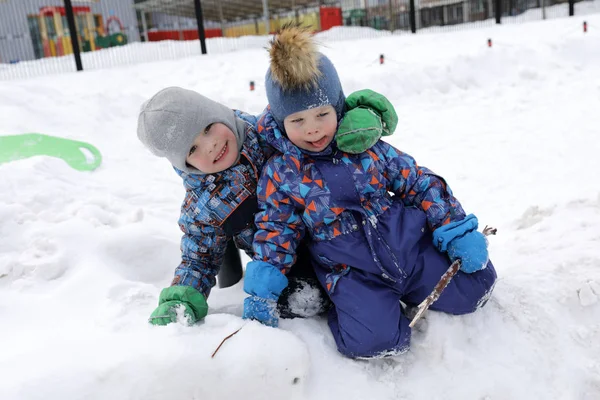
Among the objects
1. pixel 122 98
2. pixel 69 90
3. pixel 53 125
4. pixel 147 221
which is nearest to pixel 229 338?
pixel 147 221

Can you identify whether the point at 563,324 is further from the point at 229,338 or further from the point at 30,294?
the point at 30,294

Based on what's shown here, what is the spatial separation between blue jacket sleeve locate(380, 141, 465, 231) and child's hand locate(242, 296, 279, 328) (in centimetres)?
65

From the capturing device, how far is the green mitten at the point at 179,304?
1651 mm

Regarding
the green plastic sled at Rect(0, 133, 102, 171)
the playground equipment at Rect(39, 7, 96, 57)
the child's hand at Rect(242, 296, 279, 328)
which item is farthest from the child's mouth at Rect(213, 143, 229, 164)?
the playground equipment at Rect(39, 7, 96, 57)

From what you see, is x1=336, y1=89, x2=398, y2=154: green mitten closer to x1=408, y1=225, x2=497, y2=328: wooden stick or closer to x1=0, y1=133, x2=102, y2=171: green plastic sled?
x1=408, y1=225, x2=497, y2=328: wooden stick

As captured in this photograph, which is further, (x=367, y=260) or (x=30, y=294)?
(x=30, y=294)

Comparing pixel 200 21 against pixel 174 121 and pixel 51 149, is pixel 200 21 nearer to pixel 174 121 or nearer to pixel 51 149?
pixel 51 149

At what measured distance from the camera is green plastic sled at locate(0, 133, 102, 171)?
11.9ft

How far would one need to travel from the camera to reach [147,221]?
2811 millimetres

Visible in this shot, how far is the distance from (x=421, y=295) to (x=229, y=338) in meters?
0.72

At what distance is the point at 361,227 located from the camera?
5.81 feet

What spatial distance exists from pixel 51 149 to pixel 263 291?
9.96 ft

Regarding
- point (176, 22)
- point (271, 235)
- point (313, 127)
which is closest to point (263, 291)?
point (271, 235)

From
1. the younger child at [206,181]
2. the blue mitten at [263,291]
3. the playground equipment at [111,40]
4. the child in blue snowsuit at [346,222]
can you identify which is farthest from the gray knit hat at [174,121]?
the playground equipment at [111,40]
